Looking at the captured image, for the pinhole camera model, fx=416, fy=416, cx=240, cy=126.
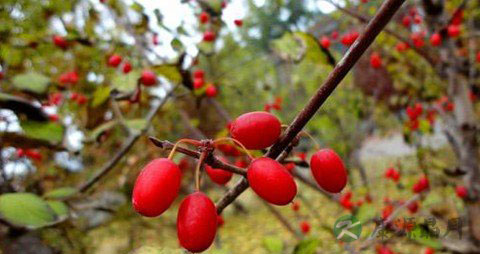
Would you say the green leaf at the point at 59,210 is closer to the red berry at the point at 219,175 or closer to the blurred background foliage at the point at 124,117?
the blurred background foliage at the point at 124,117

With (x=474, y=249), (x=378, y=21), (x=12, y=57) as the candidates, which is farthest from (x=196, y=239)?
(x=12, y=57)

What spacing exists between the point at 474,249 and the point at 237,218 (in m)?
5.91

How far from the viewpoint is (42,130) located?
1.55 meters

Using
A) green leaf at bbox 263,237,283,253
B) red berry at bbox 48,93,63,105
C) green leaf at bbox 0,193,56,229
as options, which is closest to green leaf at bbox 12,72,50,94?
red berry at bbox 48,93,63,105

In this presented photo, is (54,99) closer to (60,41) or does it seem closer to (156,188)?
(60,41)

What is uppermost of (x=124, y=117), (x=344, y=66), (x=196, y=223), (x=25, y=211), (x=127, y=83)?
(x=344, y=66)

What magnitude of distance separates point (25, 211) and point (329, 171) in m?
0.93

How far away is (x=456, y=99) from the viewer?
91.5 inches

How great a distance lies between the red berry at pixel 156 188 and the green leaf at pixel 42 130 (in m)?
1.03

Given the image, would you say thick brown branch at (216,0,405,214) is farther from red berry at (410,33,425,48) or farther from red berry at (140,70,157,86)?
red berry at (410,33,425,48)

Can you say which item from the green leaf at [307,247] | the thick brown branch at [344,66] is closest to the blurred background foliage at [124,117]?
the green leaf at [307,247]

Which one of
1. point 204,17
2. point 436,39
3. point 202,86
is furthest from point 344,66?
point 204,17

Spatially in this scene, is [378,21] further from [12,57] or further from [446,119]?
[12,57]

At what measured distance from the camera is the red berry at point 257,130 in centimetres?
68
